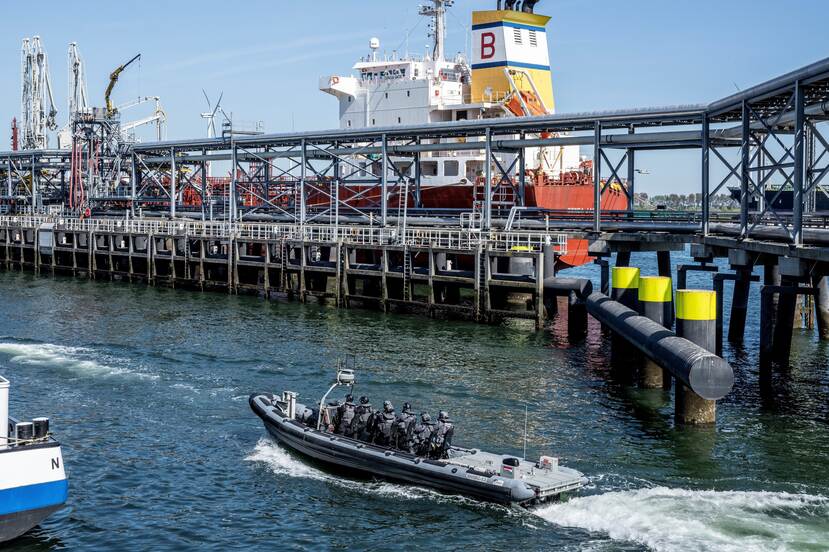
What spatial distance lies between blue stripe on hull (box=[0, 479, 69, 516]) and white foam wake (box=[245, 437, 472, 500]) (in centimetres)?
623

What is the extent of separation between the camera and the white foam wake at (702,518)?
65.2 ft

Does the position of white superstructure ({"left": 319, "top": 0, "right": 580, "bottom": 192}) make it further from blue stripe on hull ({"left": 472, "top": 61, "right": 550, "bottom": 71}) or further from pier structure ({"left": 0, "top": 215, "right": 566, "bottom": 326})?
pier structure ({"left": 0, "top": 215, "right": 566, "bottom": 326})

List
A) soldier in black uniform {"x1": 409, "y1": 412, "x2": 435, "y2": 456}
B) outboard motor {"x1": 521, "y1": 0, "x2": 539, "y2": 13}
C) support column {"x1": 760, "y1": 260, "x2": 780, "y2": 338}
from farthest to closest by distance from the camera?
1. outboard motor {"x1": 521, "y1": 0, "x2": 539, "y2": 13}
2. support column {"x1": 760, "y1": 260, "x2": 780, "y2": 338}
3. soldier in black uniform {"x1": 409, "y1": 412, "x2": 435, "y2": 456}

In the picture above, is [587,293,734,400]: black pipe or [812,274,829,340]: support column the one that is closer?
[587,293,734,400]: black pipe

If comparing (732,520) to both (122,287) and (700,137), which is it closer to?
(700,137)

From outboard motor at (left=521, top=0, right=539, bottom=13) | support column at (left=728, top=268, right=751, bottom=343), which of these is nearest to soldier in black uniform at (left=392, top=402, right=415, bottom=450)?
support column at (left=728, top=268, right=751, bottom=343)

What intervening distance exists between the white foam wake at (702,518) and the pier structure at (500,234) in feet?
16.3

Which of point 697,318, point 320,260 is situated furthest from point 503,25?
point 697,318

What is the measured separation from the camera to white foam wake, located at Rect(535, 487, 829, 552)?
1988cm

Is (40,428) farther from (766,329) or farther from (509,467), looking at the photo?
(766,329)

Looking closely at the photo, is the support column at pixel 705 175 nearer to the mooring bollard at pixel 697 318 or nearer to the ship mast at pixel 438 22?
the mooring bollard at pixel 697 318

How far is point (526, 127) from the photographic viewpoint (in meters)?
56.3

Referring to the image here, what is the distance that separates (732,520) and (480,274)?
29.7 metres

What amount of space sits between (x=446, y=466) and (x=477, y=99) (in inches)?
2180
